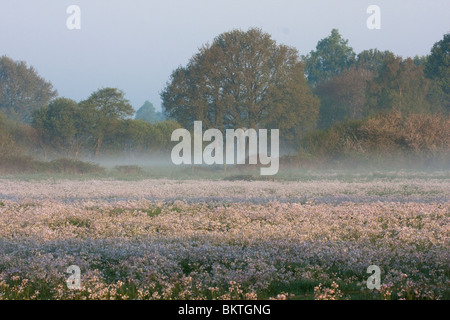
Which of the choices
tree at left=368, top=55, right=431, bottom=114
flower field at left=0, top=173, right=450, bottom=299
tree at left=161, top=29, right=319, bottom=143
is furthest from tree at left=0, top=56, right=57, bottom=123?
flower field at left=0, top=173, right=450, bottom=299

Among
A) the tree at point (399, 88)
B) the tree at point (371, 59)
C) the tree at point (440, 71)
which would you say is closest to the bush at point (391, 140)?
the tree at point (399, 88)

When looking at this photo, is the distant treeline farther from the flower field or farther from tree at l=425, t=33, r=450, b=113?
the flower field

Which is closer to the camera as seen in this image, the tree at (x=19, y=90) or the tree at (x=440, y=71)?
the tree at (x=440, y=71)

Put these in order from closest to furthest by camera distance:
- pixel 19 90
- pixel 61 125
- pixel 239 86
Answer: pixel 239 86
pixel 61 125
pixel 19 90

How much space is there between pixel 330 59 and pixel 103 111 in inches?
1900

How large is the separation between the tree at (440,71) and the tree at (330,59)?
27.3 meters

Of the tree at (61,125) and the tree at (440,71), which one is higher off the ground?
the tree at (440,71)

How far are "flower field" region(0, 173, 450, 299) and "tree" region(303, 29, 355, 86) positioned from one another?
82.3 m

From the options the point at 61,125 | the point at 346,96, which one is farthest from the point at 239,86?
the point at 346,96

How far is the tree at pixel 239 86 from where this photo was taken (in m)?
48.1

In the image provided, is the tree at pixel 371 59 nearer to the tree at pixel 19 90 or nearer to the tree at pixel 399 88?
the tree at pixel 399 88

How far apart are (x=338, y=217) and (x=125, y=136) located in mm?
55857

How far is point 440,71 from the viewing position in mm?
66500

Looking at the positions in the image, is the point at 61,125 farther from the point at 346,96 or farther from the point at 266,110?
the point at 346,96
